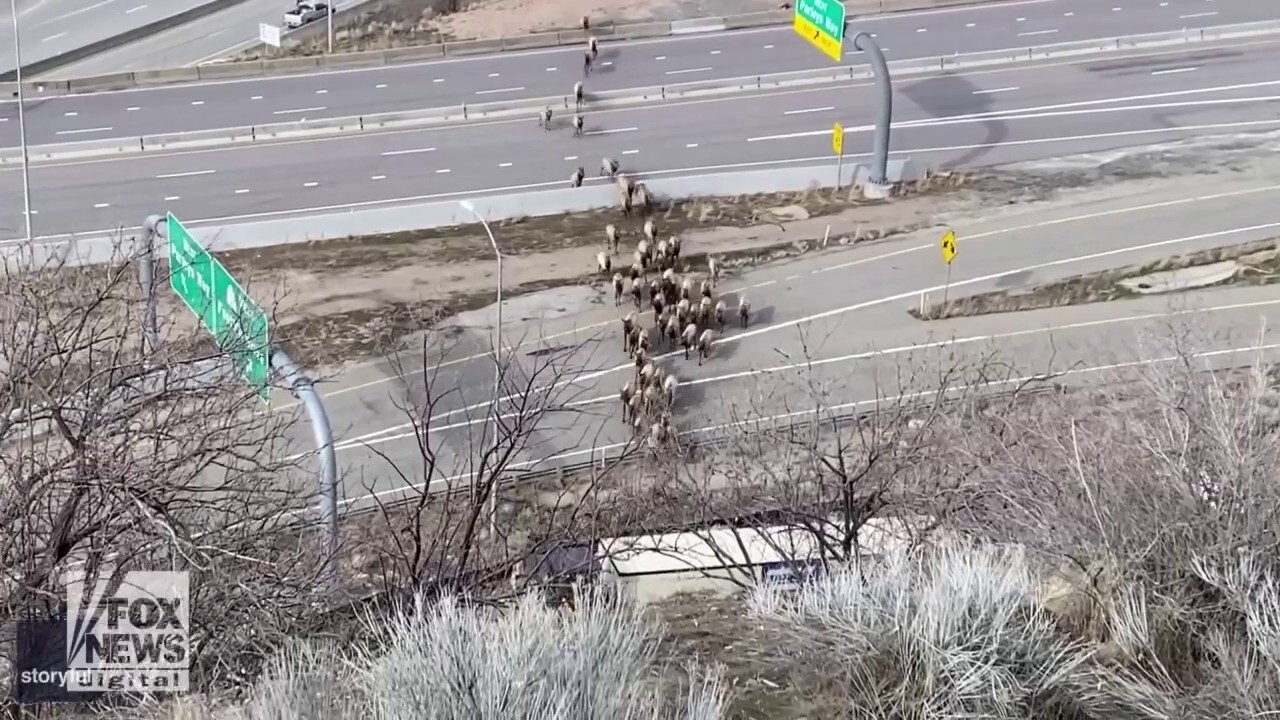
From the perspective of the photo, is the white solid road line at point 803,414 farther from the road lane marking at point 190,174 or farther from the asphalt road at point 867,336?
the road lane marking at point 190,174

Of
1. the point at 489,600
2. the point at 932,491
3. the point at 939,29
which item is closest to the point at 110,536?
the point at 489,600

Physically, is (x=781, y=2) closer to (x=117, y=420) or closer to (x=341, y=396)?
(x=341, y=396)

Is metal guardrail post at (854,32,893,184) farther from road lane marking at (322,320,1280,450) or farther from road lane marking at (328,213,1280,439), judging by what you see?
road lane marking at (322,320,1280,450)

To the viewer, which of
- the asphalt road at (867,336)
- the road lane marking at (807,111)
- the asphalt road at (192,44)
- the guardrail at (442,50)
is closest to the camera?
the asphalt road at (867,336)

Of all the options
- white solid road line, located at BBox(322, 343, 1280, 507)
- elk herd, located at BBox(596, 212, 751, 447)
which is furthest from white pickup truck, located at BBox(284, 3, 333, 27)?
white solid road line, located at BBox(322, 343, 1280, 507)

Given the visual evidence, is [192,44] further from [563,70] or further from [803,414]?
[803,414]

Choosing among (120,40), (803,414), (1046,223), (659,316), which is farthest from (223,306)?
(120,40)

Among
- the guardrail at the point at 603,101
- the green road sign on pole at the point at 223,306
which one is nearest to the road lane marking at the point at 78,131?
the guardrail at the point at 603,101
